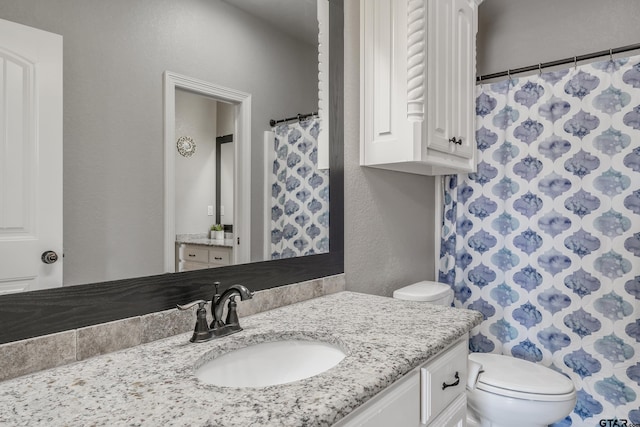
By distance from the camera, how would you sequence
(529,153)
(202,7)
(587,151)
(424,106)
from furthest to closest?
1. (529,153)
2. (587,151)
3. (424,106)
4. (202,7)

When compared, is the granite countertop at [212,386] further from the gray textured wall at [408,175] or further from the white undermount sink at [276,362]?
the gray textured wall at [408,175]

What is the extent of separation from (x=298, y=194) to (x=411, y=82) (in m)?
0.60

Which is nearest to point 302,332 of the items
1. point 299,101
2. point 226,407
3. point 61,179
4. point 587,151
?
point 226,407

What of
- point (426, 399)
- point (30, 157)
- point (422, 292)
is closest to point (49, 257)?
point (30, 157)

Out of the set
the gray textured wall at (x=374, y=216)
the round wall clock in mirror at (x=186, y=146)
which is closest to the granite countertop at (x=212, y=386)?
the round wall clock in mirror at (x=186, y=146)

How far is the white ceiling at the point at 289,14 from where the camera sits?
46.7 inches

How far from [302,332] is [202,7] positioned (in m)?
0.90

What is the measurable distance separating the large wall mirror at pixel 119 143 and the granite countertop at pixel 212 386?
0.41ft

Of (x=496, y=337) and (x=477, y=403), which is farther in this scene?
(x=496, y=337)

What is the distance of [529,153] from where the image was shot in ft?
6.54

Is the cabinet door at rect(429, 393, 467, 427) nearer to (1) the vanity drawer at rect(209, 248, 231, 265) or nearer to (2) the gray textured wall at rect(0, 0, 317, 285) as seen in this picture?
(1) the vanity drawer at rect(209, 248, 231, 265)

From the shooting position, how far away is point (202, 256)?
1.05 metres

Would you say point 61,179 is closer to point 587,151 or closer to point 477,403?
point 477,403

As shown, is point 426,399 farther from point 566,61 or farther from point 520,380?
point 566,61
